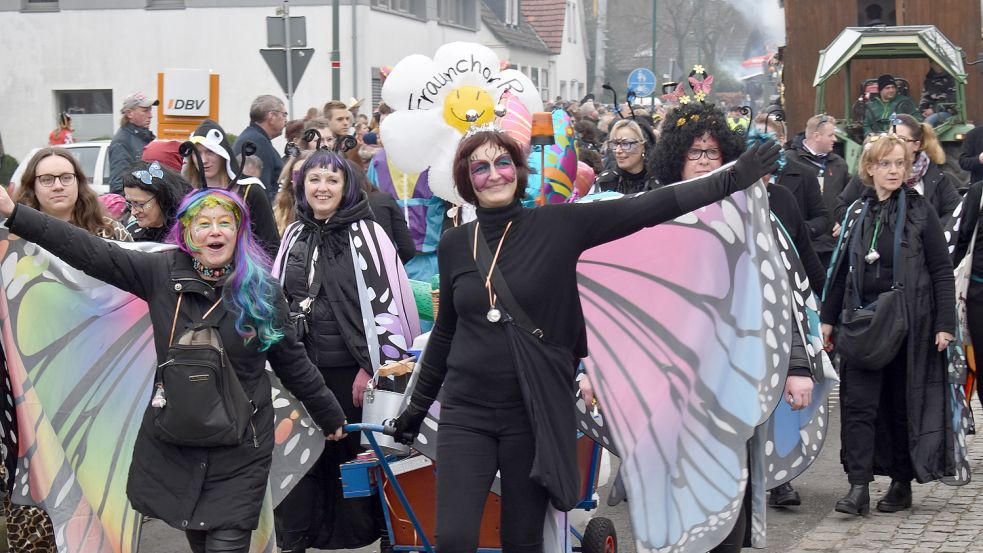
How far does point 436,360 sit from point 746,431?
119 centimetres

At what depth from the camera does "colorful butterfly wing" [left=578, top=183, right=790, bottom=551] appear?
17.1ft

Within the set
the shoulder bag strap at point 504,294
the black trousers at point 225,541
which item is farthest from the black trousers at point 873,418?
the black trousers at point 225,541

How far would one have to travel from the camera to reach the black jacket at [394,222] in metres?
8.16

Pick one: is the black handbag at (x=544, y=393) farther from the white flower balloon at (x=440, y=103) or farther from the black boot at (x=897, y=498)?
the black boot at (x=897, y=498)

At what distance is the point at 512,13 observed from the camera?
46.2 metres

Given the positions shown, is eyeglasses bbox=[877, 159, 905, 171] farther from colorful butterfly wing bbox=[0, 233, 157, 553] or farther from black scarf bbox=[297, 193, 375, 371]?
colorful butterfly wing bbox=[0, 233, 157, 553]

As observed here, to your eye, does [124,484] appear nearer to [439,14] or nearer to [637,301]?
[637,301]

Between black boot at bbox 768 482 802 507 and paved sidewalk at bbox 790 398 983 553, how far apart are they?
0.25m

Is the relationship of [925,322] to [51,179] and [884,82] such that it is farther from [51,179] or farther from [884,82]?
[884,82]

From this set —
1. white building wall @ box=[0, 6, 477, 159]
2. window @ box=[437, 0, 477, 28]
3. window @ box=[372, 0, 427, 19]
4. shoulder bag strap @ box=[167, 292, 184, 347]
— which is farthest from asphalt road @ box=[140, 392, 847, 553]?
window @ box=[437, 0, 477, 28]

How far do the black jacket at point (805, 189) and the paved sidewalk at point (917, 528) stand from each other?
8.47ft

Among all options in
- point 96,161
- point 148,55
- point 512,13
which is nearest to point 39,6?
point 148,55

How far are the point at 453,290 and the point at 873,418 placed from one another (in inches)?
134

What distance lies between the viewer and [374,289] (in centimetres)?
609
